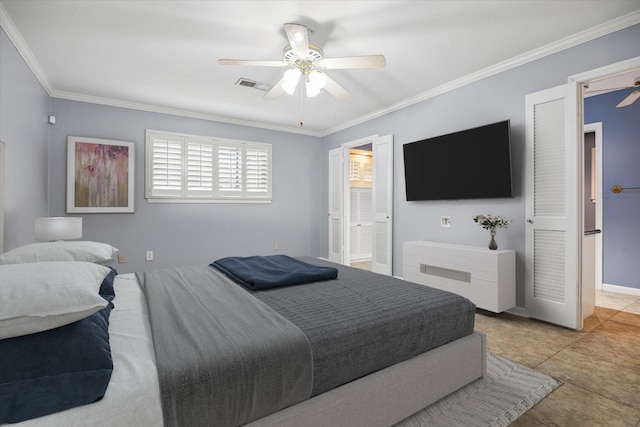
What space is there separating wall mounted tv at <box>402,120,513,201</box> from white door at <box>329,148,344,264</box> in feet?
5.16

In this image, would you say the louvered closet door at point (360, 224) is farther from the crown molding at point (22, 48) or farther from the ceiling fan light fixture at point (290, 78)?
the crown molding at point (22, 48)

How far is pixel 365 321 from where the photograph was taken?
143 centimetres

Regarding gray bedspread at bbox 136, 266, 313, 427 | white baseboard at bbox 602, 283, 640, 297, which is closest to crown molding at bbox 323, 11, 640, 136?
white baseboard at bbox 602, 283, 640, 297

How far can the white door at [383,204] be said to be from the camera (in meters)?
4.48

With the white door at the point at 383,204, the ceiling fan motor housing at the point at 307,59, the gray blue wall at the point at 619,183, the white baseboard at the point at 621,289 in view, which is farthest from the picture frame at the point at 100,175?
the white baseboard at the point at 621,289

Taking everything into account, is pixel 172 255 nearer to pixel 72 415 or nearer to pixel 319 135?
pixel 319 135

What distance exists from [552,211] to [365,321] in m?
2.42

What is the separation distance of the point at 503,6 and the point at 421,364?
2.56 metres

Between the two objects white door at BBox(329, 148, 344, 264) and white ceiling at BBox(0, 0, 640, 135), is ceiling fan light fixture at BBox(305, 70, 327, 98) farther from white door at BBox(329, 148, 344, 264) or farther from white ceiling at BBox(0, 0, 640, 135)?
white door at BBox(329, 148, 344, 264)

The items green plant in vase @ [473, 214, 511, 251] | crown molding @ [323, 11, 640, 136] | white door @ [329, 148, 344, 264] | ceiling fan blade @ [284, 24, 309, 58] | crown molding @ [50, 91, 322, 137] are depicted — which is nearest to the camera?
ceiling fan blade @ [284, 24, 309, 58]

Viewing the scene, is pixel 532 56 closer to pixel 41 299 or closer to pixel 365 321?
pixel 365 321

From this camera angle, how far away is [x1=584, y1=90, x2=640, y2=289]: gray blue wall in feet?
12.5

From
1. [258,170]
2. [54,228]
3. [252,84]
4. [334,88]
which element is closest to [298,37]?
[334,88]

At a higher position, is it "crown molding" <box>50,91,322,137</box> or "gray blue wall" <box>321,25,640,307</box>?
"crown molding" <box>50,91,322,137</box>
